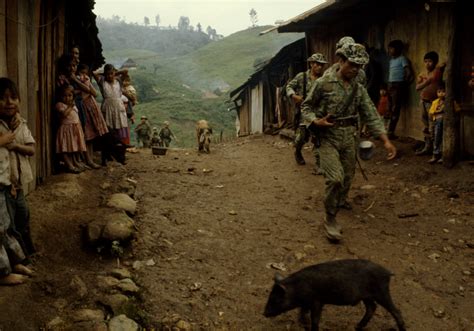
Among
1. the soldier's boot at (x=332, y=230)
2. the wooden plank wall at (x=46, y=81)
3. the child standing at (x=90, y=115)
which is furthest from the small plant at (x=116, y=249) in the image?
the child standing at (x=90, y=115)

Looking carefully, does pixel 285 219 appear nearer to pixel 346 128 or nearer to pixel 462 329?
pixel 346 128

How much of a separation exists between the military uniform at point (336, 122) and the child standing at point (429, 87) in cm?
332

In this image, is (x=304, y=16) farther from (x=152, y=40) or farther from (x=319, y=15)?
(x=152, y=40)

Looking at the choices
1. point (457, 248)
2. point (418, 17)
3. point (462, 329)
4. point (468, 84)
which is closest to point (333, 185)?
point (457, 248)

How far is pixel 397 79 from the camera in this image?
380 inches

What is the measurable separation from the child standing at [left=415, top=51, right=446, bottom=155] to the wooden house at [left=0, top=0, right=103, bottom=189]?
19.1 feet

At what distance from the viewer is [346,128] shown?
534 centimetres

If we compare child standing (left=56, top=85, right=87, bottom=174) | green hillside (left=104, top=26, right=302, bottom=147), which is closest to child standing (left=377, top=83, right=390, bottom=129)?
child standing (left=56, top=85, right=87, bottom=174)

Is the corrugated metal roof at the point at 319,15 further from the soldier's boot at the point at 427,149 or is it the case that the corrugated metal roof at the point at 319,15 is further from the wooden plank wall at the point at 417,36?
the soldier's boot at the point at 427,149

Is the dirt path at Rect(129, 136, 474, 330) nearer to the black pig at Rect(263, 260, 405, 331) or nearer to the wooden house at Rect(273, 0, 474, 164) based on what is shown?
the black pig at Rect(263, 260, 405, 331)

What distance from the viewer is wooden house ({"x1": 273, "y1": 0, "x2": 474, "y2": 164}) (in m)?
7.57

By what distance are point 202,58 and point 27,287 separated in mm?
71076

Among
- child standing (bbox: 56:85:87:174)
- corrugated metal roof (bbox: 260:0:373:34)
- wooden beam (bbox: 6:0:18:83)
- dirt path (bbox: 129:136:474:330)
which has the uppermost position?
corrugated metal roof (bbox: 260:0:373:34)

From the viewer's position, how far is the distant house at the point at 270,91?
16.5 metres
